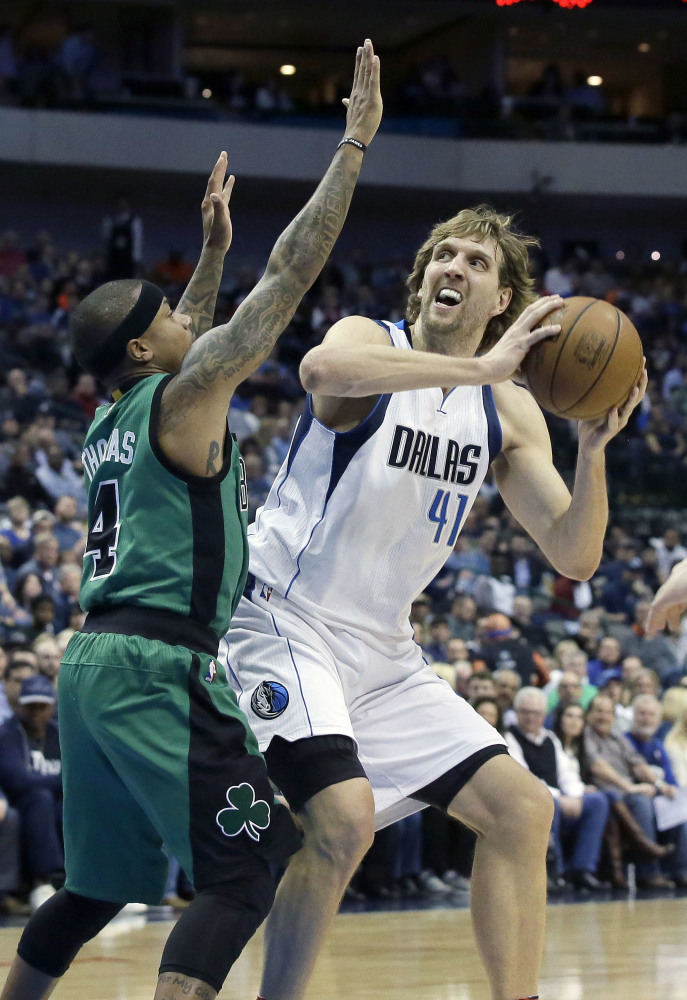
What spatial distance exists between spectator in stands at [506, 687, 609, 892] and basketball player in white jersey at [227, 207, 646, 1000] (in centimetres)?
494

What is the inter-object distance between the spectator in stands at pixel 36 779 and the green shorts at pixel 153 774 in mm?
4165

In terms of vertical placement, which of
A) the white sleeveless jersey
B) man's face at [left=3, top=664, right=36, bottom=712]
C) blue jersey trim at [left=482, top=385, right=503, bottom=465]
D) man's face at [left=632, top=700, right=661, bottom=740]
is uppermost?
blue jersey trim at [left=482, top=385, right=503, bottom=465]

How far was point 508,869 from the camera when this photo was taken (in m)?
3.80

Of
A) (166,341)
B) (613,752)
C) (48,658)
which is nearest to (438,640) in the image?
(613,752)

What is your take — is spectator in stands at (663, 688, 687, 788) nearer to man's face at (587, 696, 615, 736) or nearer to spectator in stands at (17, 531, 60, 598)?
man's face at (587, 696, 615, 736)

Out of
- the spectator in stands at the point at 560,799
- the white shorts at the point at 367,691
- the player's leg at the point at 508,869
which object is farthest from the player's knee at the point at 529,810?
the spectator in stands at the point at 560,799

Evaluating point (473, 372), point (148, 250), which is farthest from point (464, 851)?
point (148, 250)

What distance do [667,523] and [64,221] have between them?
11.3 meters

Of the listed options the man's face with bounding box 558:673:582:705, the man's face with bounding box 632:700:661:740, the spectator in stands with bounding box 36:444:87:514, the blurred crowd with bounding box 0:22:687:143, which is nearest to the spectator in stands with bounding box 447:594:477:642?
the man's face with bounding box 558:673:582:705

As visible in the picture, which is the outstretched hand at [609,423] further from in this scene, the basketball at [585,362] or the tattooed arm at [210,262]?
the tattooed arm at [210,262]

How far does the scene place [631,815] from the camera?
30.5 ft

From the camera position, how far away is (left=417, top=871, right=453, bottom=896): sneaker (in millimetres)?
8570

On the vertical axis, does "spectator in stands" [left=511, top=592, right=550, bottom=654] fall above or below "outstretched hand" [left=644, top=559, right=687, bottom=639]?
below

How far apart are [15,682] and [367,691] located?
443 centimetres
